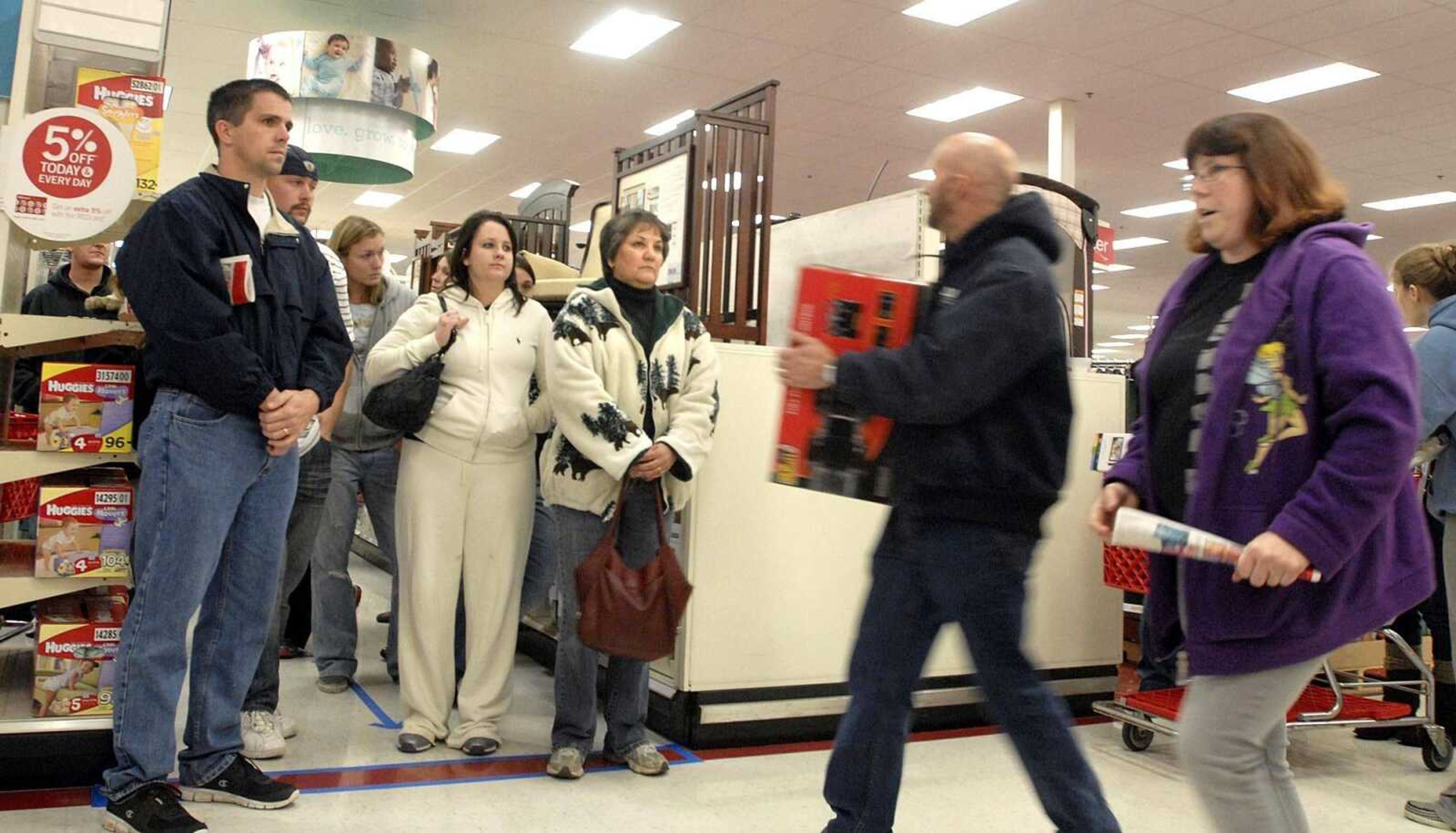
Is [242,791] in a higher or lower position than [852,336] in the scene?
lower

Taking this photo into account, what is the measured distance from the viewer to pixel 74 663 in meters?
2.62

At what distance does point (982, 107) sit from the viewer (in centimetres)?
986

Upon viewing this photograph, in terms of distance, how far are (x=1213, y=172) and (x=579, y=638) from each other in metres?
1.99

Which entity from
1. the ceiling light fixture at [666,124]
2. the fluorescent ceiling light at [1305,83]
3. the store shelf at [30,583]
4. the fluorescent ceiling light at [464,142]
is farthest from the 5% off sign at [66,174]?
the fluorescent ceiling light at [464,142]

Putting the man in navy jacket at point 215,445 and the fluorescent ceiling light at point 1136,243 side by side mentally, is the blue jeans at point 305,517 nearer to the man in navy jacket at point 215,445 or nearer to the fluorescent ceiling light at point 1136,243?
the man in navy jacket at point 215,445

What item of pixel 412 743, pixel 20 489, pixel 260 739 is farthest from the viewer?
pixel 412 743

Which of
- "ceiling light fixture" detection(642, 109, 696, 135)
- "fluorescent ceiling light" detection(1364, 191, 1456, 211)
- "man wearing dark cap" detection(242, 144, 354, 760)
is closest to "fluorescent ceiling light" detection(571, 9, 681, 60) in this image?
"ceiling light fixture" detection(642, 109, 696, 135)

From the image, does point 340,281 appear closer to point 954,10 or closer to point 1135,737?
point 1135,737

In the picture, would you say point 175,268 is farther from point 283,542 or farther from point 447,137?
point 447,137

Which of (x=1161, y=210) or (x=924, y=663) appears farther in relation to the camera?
(x=1161, y=210)

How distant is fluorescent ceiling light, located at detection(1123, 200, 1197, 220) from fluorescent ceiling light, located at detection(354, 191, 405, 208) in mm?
→ 9690

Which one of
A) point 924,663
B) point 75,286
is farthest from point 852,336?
point 75,286

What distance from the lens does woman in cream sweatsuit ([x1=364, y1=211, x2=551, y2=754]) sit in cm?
A: 318

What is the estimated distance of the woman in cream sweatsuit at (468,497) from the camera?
3.18m
